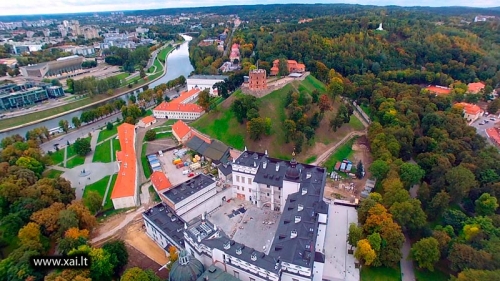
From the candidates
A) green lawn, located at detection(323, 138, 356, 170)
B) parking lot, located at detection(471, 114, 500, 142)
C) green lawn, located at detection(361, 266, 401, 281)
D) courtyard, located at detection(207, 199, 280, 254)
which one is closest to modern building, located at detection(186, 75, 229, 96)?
green lawn, located at detection(323, 138, 356, 170)

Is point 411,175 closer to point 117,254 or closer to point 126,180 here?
point 117,254

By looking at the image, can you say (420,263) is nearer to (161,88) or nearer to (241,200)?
(241,200)

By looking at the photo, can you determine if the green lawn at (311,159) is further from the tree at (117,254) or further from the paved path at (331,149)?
the tree at (117,254)

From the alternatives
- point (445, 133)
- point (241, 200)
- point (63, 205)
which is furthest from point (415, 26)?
point (63, 205)

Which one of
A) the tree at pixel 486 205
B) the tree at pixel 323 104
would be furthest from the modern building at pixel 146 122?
the tree at pixel 486 205

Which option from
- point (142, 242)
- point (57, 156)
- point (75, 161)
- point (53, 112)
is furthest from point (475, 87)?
point (53, 112)

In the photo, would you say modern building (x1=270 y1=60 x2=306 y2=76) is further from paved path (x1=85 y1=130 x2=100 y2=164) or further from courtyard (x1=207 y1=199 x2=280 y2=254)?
paved path (x1=85 y1=130 x2=100 y2=164)
